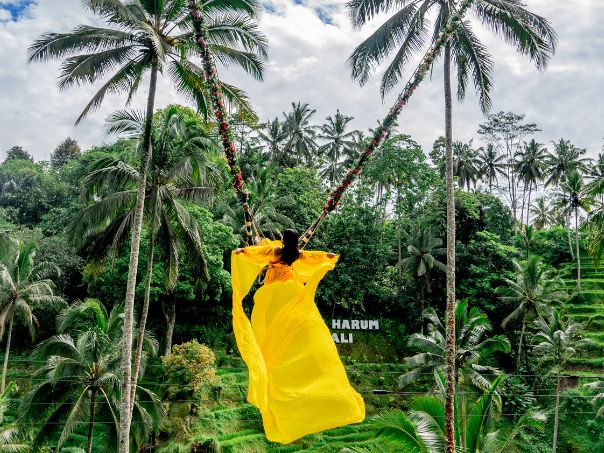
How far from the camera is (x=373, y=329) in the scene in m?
30.6

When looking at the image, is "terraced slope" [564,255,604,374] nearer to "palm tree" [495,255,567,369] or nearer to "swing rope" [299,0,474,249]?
"palm tree" [495,255,567,369]

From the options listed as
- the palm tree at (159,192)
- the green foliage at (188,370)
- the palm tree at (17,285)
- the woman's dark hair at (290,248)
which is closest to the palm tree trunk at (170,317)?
the green foliage at (188,370)

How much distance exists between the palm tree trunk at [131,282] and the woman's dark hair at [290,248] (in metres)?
8.44

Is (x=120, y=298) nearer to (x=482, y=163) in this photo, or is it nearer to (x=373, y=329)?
(x=373, y=329)

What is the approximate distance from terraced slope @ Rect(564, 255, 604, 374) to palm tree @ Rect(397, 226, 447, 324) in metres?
8.57

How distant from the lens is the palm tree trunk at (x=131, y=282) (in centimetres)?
1177

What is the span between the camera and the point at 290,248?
15.3 feet

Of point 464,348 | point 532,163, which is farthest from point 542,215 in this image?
point 464,348

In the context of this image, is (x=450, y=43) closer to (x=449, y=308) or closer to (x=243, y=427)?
(x=449, y=308)

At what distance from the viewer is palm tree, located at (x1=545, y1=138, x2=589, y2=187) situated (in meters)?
40.7

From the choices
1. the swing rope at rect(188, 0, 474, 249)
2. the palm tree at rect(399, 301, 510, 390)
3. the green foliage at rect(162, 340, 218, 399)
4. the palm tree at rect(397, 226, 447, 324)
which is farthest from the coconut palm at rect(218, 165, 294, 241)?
the swing rope at rect(188, 0, 474, 249)

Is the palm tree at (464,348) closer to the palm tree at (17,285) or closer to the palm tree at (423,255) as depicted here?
the palm tree at (423,255)

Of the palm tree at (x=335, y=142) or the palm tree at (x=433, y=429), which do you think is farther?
the palm tree at (x=335, y=142)

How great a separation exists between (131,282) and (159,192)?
2.69 metres
